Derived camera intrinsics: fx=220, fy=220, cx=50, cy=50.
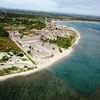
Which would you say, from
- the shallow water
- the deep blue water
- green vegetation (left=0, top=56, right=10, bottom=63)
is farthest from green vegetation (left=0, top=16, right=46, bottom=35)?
the shallow water

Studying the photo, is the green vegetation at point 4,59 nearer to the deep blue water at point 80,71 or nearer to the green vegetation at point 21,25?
the deep blue water at point 80,71

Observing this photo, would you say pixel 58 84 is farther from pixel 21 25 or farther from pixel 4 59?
pixel 21 25

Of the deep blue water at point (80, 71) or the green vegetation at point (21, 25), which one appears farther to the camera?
the green vegetation at point (21, 25)

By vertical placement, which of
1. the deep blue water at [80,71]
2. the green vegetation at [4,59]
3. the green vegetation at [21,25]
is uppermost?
the green vegetation at [4,59]

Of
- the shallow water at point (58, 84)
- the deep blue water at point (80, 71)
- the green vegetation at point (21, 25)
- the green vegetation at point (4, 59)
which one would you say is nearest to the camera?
the shallow water at point (58, 84)

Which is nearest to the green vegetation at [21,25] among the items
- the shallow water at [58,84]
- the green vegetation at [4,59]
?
the green vegetation at [4,59]

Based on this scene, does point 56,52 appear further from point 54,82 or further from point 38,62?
point 54,82

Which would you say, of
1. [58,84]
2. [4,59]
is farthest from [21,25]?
[58,84]

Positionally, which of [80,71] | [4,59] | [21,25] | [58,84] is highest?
[4,59]

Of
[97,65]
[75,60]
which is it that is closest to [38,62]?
[75,60]

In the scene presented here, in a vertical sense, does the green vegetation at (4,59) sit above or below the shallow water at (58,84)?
above

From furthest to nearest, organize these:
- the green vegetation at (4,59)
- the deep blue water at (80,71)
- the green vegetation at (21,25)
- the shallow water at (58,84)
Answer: the green vegetation at (21,25), the green vegetation at (4,59), the deep blue water at (80,71), the shallow water at (58,84)
